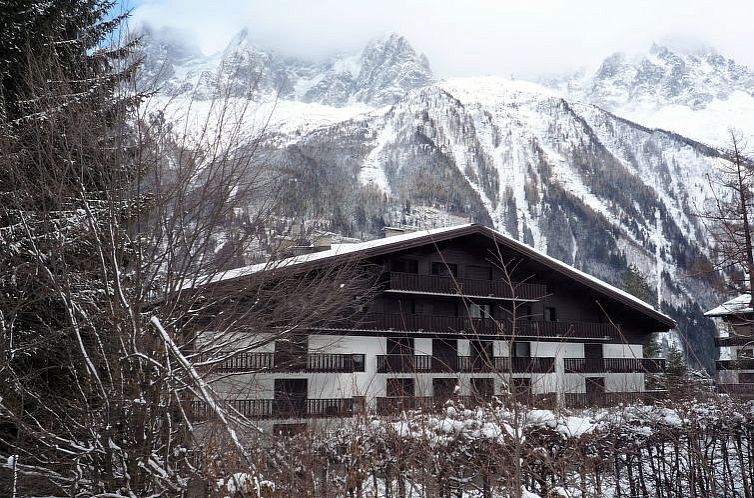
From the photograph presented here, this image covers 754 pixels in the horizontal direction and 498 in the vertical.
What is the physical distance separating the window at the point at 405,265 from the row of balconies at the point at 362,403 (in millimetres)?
7251

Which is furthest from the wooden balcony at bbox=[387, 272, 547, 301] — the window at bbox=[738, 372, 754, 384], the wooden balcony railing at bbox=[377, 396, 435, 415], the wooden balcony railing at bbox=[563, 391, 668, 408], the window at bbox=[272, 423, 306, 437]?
Answer: the window at bbox=[272, 423, 306, 437]

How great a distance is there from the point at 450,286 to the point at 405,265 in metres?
2.15

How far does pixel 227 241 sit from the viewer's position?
34.5 ft

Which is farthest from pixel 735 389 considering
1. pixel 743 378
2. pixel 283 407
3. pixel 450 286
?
pixel 450 286

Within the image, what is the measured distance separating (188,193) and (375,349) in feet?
61.5

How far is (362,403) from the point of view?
10695 millimetres

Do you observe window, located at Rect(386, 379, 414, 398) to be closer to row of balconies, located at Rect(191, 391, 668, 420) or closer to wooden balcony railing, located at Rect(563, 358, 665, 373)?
row of balconies, located at Rect(191, 391, 668, 420)

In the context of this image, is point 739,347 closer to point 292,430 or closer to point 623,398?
point 623,398

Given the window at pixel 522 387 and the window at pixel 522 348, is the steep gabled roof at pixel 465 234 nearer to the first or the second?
the window at pixel 522 348

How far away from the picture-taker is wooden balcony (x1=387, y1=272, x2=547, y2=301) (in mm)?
28016

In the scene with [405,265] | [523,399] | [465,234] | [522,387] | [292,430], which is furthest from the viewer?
[405,265]

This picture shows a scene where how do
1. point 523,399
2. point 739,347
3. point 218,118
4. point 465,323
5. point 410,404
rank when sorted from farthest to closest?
point 465,323 < point 739,347 < point 410,404 < point 523,399 < point 218,118

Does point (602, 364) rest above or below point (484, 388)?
above

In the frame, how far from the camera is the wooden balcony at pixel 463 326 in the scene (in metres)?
Result: 27.3
